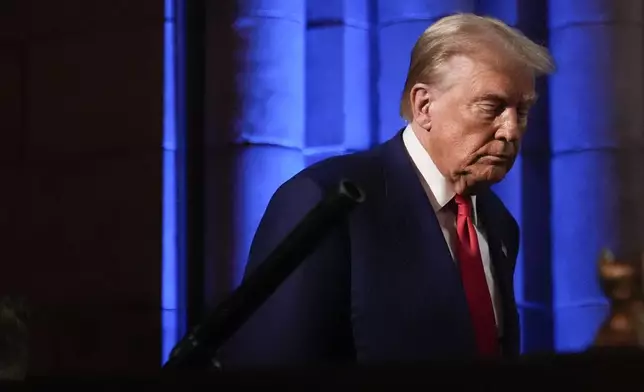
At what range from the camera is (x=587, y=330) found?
1707mm

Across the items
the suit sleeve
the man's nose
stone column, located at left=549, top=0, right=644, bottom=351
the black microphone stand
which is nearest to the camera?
the black microphone stand

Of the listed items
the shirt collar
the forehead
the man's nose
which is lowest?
the shirt collar

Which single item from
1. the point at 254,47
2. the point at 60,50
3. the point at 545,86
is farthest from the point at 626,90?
the point at 60,50

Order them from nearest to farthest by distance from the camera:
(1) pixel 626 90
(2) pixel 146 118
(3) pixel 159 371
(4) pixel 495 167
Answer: (3) pixel 159 371
(4) pixel 495 167
(1) pixel 626 90
(2) pixel 146 118

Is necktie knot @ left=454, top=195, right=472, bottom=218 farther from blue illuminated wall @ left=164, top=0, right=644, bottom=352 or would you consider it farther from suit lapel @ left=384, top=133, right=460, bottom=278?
blue illuminated wall @ left=164, top=0, right=644, bottom=352

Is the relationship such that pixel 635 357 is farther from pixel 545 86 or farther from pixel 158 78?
pixel 158 78

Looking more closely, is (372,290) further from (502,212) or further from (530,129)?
(530,129)

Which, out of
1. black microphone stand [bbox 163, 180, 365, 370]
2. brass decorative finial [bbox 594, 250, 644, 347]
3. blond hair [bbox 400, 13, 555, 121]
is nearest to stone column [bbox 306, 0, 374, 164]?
blond hair [bbox 400, 13, 555, 121]

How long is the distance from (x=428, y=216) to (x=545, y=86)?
376 millimetres

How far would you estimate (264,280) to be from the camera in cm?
87

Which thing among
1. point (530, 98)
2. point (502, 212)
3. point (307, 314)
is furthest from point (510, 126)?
point (307, 314)

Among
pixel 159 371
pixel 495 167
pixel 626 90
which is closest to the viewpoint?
pixel 159 371

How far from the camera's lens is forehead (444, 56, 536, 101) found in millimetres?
1562

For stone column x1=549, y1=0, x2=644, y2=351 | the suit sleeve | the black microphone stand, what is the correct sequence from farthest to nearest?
stone column x1=549, y1=0, x2=644, y2=351, the suit sleeve, the black microphone stand
